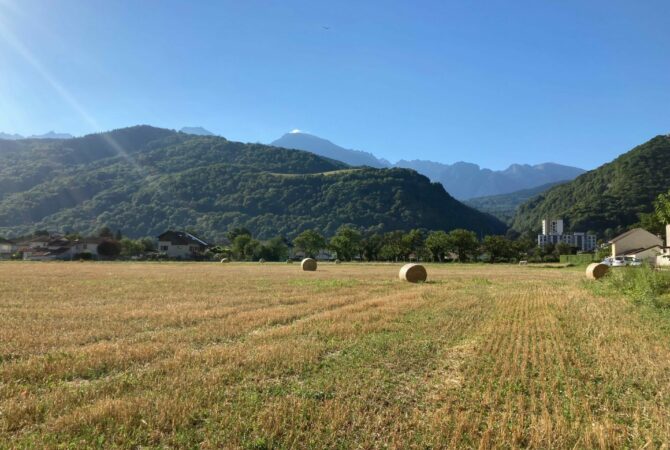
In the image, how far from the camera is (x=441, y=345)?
10375 mm

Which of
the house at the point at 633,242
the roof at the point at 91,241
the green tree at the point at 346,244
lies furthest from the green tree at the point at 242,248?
the house at the point at 633,242

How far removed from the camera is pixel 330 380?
7547 mm

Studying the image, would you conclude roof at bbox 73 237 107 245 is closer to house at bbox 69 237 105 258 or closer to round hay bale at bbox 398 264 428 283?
house at bbox 69 237 105 258

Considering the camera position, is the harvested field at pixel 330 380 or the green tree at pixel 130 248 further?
the green tree at pixel 130 248

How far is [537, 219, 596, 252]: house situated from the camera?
16064 centimetres

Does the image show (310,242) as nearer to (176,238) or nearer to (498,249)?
(498,249)

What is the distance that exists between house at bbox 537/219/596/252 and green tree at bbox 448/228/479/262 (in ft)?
231

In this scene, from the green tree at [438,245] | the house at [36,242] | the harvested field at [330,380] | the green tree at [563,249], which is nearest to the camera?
the harvested field at [330,380]

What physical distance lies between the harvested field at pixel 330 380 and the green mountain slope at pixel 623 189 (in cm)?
13940

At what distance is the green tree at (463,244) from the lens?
92.8 meters

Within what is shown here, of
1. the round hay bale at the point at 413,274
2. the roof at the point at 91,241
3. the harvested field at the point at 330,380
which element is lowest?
the harvested field at the point at 330,380

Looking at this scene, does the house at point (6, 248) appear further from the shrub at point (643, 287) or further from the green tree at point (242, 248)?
the shrub at point (643, 287)

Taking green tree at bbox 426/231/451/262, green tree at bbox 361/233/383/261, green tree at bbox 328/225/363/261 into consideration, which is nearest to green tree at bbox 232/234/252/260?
green tree at bbox 328/225/363/261

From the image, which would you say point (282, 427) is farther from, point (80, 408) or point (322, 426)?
point (80, 408)
